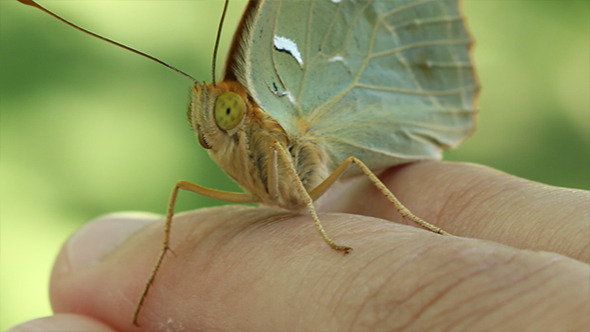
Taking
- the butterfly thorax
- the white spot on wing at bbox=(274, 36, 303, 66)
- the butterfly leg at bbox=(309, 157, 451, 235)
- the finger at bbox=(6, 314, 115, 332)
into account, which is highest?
the white spot on wing at bbox=(274, 36, 303, 66)

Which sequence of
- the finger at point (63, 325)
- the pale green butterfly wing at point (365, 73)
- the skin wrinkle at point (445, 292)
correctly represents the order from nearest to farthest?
the skin wrinkle at point (445, 292)
the finger at point (63, 325)
the pale green butterfly wing at point (365, 73)

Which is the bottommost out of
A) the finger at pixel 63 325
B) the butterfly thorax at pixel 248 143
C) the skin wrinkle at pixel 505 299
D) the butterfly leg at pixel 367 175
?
the finger at pixel 63 325

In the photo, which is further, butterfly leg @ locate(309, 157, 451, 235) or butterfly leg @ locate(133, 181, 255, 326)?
butterfly leg @ locate(133, 181, 255, 326)

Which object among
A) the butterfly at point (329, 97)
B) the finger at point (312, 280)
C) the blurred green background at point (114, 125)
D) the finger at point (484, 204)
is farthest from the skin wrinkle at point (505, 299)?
the blurred green background at point (114, 125)

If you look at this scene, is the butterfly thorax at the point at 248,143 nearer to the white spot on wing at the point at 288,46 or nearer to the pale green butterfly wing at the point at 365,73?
the pale green butterfly wing at the point at 365,73

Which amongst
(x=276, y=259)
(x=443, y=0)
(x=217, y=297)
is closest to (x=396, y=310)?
(x=276, y=259)

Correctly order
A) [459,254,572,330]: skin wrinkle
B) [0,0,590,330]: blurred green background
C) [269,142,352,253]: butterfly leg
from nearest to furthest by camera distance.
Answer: [459,254,572,330]: skin wrinkle, [269,142,352,253]: butterfly leg, [0,0,590,330]: blurred green background

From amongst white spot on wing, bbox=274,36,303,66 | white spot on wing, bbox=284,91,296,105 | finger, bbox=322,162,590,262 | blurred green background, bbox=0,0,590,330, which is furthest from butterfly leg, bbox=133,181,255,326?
blurred green background, bbox=0,0,590,330

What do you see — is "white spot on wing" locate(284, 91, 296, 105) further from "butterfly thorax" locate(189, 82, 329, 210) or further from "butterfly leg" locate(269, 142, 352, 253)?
"butterfly leg" locate(269, 142, 352, 253)
